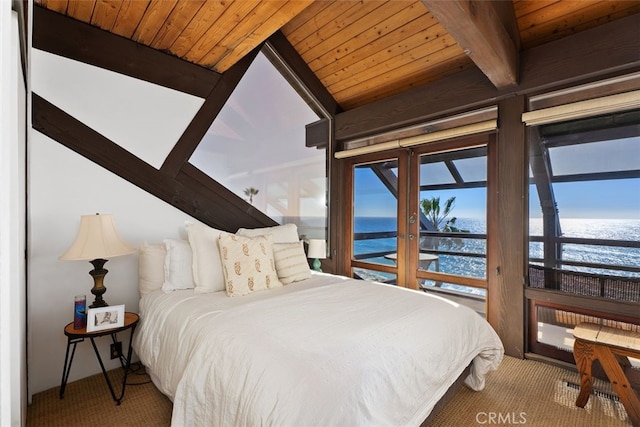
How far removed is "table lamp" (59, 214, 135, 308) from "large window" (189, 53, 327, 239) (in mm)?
1092

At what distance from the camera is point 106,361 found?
2453 millimetres

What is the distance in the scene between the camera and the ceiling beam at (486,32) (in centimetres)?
177

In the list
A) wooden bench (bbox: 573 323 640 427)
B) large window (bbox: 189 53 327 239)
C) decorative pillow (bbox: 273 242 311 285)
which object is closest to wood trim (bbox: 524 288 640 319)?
wooden bench (bbox: 573 323 640 427)

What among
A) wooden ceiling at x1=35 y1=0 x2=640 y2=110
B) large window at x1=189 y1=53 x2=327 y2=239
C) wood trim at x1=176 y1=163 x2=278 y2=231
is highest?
wooden ceiling at x1=35 y1=0 x2=640 y2=110

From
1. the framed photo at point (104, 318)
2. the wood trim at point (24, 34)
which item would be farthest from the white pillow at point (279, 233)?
the wood trim at point (24, 34)

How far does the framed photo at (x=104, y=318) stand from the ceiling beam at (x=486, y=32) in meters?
2.61

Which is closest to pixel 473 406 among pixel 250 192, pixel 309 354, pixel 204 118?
pixel 309 354

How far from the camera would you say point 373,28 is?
10.5 ft

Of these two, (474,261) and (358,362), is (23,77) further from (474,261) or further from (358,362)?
(474,261)

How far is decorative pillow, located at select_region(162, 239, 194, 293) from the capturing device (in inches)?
92.1

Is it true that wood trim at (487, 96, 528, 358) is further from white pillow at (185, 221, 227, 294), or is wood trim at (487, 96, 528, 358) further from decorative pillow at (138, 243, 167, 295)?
decorative pillow at (138, 243, 167, 295)

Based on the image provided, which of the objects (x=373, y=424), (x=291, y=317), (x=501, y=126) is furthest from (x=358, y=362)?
(x=501, y=126)

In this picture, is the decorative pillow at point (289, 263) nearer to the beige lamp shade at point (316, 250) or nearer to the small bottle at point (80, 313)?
the beige lamp shade at point (316, 250)

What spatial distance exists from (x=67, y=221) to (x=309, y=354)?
2119 millimetres
